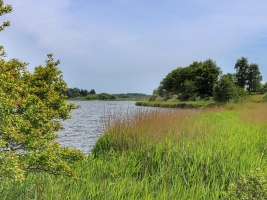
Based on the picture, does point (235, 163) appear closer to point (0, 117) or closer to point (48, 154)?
point (48, 154)

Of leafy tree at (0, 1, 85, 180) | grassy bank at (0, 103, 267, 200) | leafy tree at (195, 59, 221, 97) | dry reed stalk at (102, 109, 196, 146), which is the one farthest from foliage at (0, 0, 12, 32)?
leafy tree at (195, 59, 221, 97)

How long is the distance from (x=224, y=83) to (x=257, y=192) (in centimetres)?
3086

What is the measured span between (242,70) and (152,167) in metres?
55.4

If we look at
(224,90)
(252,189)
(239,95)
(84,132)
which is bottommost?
(84,132)

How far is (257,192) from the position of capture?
2.63 m

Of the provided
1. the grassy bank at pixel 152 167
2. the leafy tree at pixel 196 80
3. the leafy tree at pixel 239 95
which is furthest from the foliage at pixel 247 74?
the grassy bank at pixel 152 167

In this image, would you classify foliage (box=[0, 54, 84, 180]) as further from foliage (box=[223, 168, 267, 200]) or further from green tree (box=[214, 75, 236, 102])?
green tree (box=[214, 75, 236, 102])

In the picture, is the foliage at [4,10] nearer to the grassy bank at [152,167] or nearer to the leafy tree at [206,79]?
the grassy bank at [152,167]

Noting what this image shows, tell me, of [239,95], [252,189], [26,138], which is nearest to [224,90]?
[239,95]

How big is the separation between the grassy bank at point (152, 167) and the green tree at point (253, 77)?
51.4 metres

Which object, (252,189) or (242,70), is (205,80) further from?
(252,189)

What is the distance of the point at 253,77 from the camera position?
5556 cm

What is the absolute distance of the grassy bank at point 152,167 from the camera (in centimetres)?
349

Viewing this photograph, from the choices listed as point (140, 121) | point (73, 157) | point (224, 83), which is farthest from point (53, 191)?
point (224, 83)
